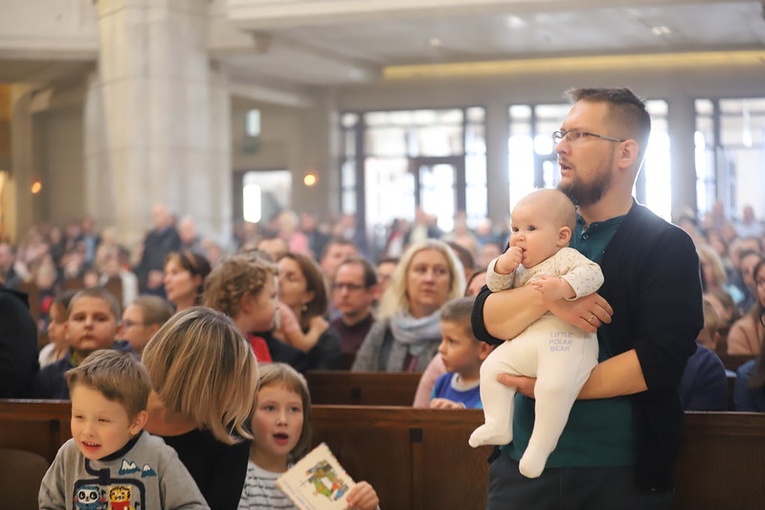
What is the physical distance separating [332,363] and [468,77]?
17.7m

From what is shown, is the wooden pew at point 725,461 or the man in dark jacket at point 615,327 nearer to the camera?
the man in dark jacket at point 615,327

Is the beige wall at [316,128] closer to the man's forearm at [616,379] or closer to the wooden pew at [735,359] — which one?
the wooden pew at [735,359]

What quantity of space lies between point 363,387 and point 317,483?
6.04ft

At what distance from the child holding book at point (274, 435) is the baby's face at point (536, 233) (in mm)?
1374

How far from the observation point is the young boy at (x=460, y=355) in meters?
4.24

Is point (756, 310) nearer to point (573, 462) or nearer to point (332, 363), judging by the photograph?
point (332, 363)

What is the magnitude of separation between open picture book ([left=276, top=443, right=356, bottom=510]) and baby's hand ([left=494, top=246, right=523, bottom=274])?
1098 mm

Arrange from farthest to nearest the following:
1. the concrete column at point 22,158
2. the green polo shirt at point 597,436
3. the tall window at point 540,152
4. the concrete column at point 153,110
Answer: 1. the concrete column at point 22,158
2. the tall window at point 540,152
3. the concrete column at point 153,110
4. the green polo shirt at point 597,436

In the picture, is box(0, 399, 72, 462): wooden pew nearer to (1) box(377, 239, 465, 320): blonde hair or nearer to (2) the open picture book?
(2) the open picture book

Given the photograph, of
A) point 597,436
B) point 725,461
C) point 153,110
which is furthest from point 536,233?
point 153,110

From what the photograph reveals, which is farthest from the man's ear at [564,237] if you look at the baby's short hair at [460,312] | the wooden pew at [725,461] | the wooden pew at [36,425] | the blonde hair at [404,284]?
the blonde hair at [404,284]

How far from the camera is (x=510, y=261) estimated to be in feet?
8.59

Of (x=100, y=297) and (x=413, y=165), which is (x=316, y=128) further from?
Result: (x=100, y=297)

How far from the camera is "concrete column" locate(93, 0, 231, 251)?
1702 cm
